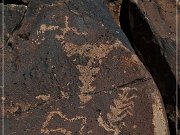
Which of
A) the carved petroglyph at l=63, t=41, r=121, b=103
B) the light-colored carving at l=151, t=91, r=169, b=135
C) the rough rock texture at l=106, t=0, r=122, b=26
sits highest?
the carved petroglyph at l=63, t=41, r=121, b=103

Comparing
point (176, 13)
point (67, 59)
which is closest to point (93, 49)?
point (67, 59)

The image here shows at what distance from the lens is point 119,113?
359 centimetres

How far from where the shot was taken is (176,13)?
14.7ft

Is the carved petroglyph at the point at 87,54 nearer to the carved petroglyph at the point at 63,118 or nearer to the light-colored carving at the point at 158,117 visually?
the carved petroglyph at the point at 63,118

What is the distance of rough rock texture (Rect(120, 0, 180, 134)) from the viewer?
13.7ft

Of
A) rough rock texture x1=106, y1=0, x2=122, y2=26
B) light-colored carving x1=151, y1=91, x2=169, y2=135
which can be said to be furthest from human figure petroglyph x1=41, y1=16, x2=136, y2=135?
rough rock texture x1=106, y1=0, x2=122, y2=26

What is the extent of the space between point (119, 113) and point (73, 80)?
40 centimetres

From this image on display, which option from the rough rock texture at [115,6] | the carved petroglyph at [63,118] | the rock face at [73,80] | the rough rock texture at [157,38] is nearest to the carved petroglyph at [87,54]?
the rock face at [73,80]

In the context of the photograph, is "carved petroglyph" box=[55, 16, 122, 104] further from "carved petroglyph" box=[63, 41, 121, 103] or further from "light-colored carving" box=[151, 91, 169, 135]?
"light-colored carving" box=[151, 91, 169, 135]

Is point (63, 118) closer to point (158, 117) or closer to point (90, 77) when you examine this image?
point (90, 77)

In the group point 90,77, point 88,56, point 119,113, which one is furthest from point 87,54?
point 119,113

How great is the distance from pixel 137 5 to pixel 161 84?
0.71 metres

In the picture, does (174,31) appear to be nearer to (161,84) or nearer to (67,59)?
(161,84)

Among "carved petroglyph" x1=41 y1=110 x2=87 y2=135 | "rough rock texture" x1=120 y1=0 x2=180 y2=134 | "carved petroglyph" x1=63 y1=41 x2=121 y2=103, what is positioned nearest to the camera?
"carved petroglyph" x1=41 y1=110 x2=87 y2=135
